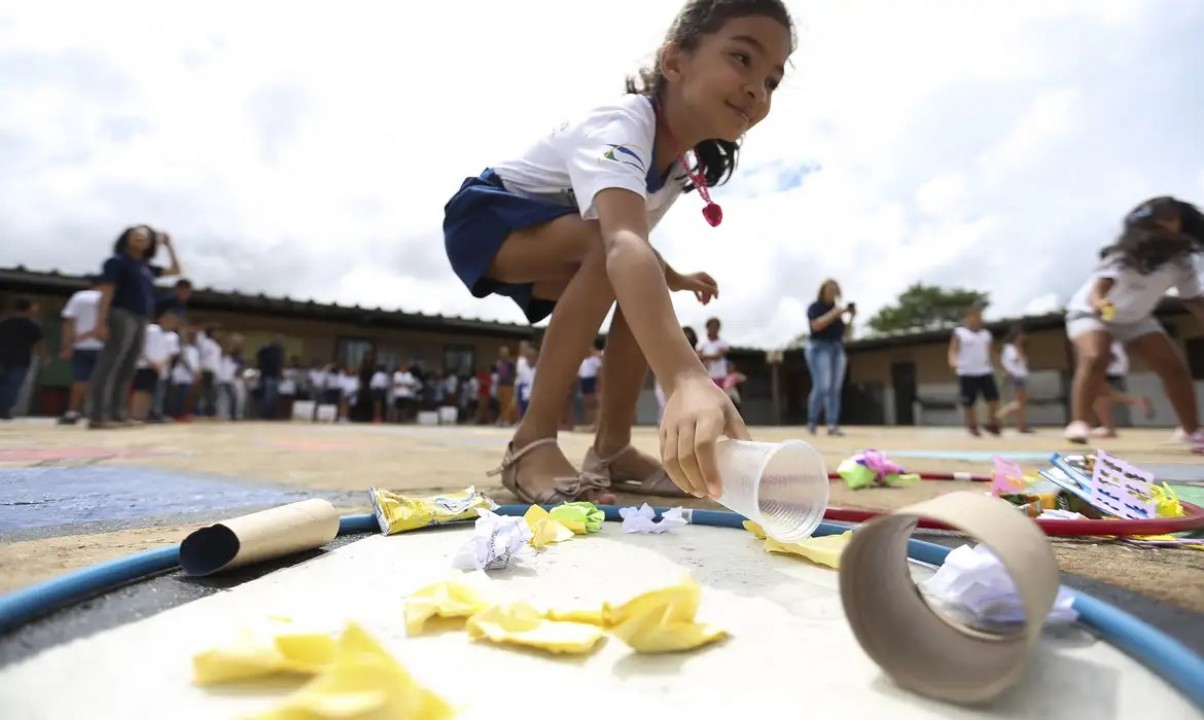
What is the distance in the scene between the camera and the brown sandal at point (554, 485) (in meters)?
1.49

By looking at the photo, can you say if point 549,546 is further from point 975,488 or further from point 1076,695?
point 975,488

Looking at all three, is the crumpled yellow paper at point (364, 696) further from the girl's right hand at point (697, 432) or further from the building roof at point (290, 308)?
the building roof at point (290, 308)

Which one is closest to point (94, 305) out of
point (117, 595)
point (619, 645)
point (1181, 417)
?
point (117, 595)

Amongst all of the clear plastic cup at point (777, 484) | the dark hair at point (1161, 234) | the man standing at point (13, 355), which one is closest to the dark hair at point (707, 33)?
the clear plastic cup at point (777, 484)

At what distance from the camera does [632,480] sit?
1.95 m

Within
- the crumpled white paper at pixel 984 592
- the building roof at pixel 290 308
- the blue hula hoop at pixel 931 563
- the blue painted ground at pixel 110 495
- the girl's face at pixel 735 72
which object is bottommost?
the blue painted ground at pixel 110 495

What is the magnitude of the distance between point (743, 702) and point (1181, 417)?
4.57 meters

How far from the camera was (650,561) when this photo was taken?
998mm

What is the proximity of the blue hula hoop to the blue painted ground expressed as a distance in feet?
1.86

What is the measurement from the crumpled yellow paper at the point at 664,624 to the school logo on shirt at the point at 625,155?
920 millimetres

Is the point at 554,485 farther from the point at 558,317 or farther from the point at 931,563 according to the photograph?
the point at 931,563

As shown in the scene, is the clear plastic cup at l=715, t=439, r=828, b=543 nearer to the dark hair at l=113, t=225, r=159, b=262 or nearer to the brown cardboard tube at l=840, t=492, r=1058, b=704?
the brown cardboard tube at l=840, t=492, r=1058, b=704

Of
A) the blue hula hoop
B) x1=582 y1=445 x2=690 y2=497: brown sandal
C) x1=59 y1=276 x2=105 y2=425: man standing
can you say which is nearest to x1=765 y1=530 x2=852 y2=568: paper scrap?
the blue hula hoop

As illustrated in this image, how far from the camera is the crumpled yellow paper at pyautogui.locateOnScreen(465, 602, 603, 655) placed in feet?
2.10
